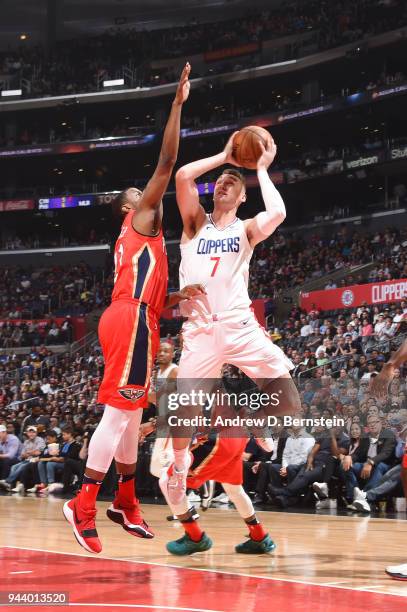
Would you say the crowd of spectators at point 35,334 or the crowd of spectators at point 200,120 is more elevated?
the crowd of spectators at point 200,120

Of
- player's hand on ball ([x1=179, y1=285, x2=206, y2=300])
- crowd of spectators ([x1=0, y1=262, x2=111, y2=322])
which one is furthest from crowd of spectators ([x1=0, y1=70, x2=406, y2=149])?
player's hand on ball ([x1=179, y1=285, x2=206, y2=300])

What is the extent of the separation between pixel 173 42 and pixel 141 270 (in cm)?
3684

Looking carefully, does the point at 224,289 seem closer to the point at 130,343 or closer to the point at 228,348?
the point at 228,348

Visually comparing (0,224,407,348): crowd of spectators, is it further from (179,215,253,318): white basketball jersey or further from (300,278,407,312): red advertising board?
(179,215,253,318): white basketball jersey

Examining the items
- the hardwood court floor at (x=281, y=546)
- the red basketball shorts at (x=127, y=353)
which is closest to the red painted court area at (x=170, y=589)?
the hardwood court floor at (x=281, y=546)

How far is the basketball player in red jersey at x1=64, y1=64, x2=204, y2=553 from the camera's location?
5.18 meters

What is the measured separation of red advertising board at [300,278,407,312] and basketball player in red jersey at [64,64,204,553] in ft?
50.3

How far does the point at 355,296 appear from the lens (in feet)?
75.6

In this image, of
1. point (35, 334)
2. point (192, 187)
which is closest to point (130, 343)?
point (192, 187)

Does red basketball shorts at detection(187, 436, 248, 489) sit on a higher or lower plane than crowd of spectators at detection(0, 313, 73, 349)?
lower

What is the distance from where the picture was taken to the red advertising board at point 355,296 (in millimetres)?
21203

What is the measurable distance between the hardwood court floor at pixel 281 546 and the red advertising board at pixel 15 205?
28703 mm

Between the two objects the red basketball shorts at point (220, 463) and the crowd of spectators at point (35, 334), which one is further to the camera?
the crowd of spectators at point (35, 334)

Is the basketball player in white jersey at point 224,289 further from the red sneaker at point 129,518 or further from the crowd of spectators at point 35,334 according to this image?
the crowd of spectators at point 35,334
